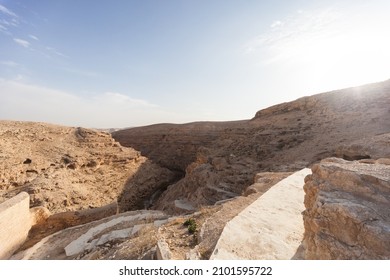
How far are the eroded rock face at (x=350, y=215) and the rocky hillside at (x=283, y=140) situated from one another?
7.61 metres

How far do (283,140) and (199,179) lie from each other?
6028mm

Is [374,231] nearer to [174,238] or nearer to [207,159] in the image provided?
[174,238]

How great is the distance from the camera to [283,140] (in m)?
16.9

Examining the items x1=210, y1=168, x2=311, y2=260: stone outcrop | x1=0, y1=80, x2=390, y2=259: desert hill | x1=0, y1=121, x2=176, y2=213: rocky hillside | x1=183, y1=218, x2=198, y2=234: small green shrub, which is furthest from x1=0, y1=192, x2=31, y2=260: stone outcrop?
x1=210, y1=168, x2=311, y2=260: stone outcrop

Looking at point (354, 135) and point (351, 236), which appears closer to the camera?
point (351, 236)

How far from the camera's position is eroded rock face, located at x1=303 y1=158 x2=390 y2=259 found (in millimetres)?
2516

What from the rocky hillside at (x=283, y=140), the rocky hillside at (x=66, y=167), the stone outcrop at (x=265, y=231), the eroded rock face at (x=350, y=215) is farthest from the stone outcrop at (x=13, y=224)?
the eroded rock face at (x=350, y=215)

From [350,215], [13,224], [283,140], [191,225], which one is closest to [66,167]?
[13,224]

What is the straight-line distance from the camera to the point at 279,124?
19.5 meters

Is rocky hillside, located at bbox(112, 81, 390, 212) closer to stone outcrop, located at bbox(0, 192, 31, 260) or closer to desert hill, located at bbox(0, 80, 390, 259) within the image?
desert hill, located at bbox(0, 80, 390, 259)

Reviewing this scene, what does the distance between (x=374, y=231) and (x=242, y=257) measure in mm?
1814

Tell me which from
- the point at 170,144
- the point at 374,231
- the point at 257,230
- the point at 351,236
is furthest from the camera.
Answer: the point at 170,144

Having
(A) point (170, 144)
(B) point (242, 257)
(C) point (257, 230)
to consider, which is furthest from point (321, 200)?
(A) point (170, 144)

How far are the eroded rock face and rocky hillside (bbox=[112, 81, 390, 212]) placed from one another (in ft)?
25.0
